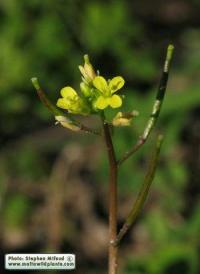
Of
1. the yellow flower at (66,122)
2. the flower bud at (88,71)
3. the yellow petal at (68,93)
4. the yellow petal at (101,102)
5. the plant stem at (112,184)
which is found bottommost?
the plant stem at (112,184)

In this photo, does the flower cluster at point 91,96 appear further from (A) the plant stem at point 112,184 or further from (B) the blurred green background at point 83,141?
(B) the blurred green background at point 83,141

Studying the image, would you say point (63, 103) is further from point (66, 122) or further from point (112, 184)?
point (112, 184)

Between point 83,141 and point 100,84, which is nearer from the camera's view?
point 100,84

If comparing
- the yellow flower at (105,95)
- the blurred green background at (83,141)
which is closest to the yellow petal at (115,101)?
the yellow flower at (105,95)

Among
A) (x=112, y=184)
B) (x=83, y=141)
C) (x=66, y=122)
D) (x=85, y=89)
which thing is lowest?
(x=112, y=184)

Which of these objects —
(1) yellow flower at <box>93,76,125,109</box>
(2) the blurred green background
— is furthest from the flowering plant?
(2) the blurred green background

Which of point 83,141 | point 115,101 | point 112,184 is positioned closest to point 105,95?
point 115,101
